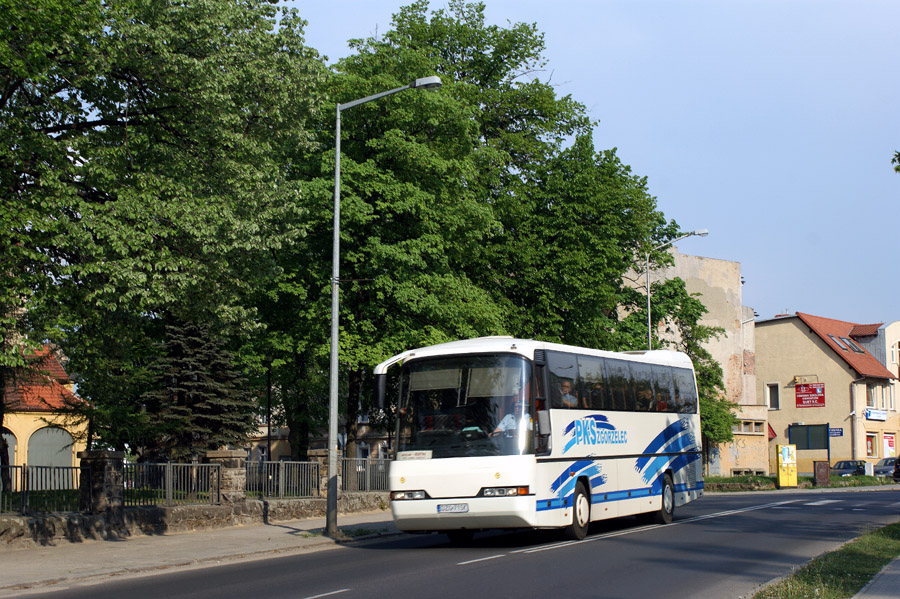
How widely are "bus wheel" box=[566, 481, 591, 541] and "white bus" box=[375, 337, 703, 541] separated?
2 cm

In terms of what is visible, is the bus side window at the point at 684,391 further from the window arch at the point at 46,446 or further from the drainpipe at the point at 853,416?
the drainpipe at the point at 853,416

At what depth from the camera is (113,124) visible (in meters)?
18.8

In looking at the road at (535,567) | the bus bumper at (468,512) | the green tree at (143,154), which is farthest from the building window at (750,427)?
the bus bumper at (468,512)

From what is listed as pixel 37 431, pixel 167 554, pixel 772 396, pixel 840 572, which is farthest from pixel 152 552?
pixel 772 396

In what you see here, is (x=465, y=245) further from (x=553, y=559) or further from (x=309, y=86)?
(x=553, y=559)

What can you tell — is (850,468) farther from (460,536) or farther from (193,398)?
(460,536)

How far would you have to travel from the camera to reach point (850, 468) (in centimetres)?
6066

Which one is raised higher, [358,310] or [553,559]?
[358,310]

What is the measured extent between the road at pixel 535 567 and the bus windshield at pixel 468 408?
1799mm

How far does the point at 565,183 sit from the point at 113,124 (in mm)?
20197

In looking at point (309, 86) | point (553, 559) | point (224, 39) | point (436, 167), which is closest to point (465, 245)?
point (436, 167)

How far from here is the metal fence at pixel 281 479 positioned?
A: 2523 cm

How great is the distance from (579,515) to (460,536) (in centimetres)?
291

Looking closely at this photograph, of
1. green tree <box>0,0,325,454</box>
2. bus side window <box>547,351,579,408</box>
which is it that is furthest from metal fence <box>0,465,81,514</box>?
bus side window <box>547,351,579,408</box>
